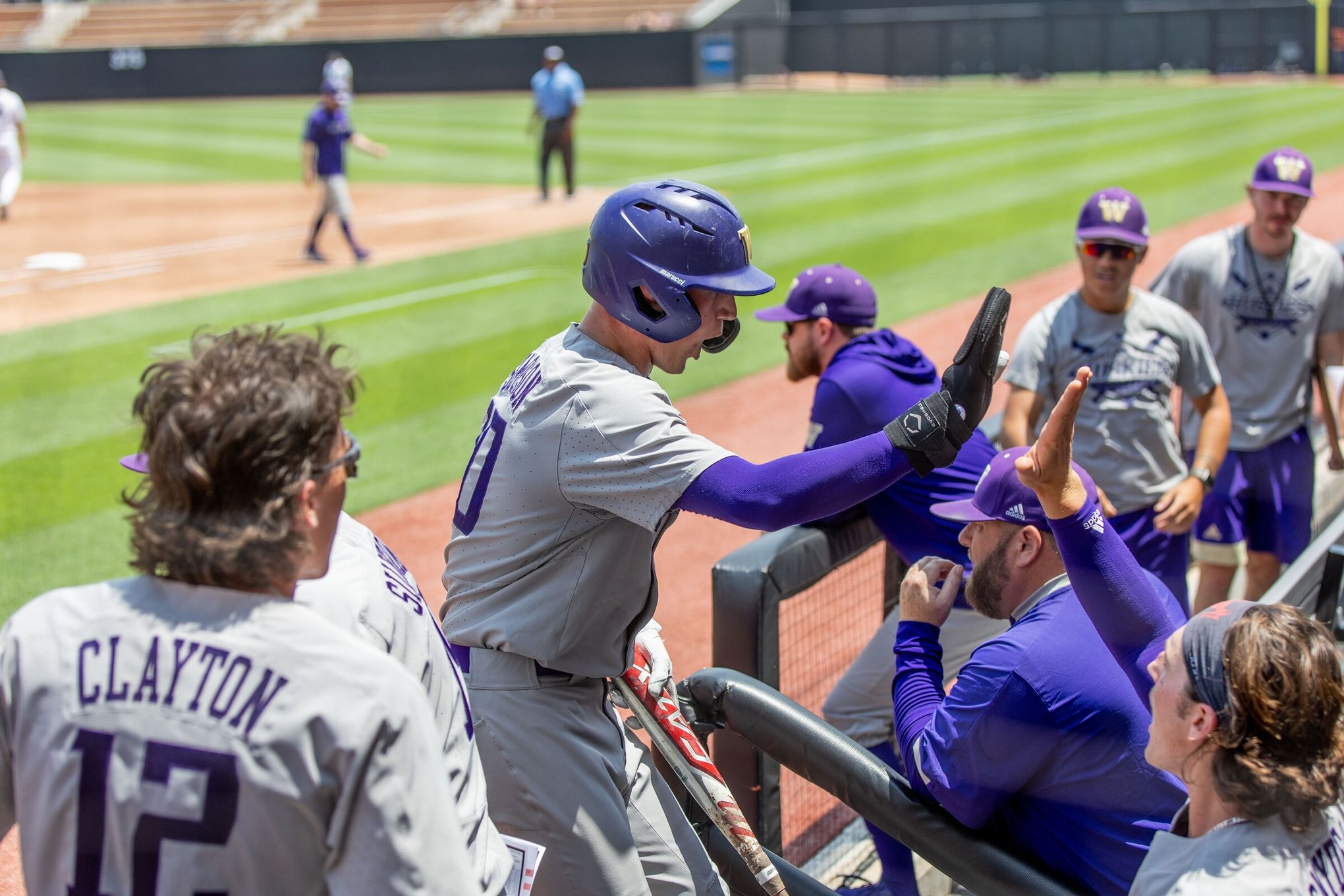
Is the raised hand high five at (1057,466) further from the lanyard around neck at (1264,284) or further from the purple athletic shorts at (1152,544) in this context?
the lanyard around neck at (1264,284)

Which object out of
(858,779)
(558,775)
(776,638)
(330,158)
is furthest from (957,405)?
(330,158)

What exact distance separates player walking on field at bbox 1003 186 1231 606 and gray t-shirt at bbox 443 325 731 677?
2533 millimetres

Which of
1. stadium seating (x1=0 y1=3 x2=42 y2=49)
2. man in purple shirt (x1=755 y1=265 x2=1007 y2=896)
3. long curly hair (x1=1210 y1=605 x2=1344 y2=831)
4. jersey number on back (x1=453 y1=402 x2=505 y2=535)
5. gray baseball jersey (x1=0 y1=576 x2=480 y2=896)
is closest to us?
gray baseball jersey (x1=0 y1=576 x2=480 y2=896)

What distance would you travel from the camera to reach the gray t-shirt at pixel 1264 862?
6.37 ft

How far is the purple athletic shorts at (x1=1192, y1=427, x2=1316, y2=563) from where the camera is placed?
18.5 feet

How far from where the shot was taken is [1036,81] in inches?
1542

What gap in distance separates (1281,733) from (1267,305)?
4193 mm

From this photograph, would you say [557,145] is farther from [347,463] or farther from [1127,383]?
[347,463]

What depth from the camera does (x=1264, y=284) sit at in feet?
18.7

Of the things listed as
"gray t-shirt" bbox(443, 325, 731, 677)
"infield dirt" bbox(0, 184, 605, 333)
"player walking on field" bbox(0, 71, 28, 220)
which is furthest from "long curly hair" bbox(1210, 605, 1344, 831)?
"player walking on field" bbox(0, 71, 28, 220)

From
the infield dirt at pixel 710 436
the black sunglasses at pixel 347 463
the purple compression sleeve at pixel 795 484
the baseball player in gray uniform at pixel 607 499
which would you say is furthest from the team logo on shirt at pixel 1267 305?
the black sunglasses at pixel 347 463

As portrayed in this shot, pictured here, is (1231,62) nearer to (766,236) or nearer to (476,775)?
(766,236)

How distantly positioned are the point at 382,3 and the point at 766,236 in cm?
3441

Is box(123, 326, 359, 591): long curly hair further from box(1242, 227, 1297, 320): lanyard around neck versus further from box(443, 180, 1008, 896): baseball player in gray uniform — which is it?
box(1242, 227, 1297, 320): lanyard around neck
